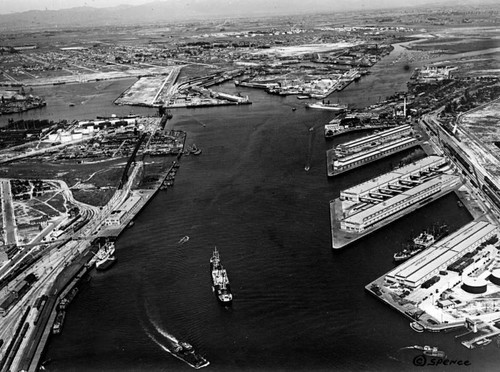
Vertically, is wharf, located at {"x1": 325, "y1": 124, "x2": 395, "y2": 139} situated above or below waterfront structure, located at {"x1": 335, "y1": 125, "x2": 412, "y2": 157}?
below

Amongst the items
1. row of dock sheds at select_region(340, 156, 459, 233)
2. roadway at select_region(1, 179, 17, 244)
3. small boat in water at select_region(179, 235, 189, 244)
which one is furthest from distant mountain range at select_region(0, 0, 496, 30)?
small boat in water at select_region(179, 235, 189, 244)

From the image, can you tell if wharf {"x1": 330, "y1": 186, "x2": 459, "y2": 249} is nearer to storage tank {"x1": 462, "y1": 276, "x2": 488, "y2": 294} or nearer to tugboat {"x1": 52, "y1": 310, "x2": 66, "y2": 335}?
storage tank {"x1": 462, "y1": 276, "x2": 488, "y2": 294}

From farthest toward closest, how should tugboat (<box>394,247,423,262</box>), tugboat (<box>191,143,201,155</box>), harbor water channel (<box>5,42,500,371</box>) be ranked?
tugboat (<box>191,143,201,155</box>)
tugboat (<box>394,247,423,262</box>)
harbor water channel (<box>5,42,500,371</box>)

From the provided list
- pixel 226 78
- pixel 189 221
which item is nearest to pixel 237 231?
pixel 189 221

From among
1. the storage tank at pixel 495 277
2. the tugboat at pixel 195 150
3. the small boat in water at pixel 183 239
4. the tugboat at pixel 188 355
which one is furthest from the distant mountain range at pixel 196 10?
the tugboat at pixel 188 355

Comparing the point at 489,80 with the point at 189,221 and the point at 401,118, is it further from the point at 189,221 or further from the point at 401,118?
the point at 189,221

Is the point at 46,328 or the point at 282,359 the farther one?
the point at 46,328
